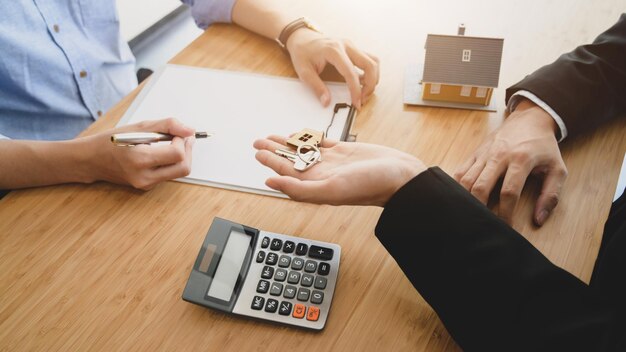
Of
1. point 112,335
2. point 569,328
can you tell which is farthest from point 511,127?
point 112,335

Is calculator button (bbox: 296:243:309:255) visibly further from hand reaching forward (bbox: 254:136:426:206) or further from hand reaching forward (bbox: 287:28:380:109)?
hand reaching forward (bbox: 287:28:380:109)

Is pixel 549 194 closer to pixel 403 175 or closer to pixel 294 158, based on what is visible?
pixel 403 175

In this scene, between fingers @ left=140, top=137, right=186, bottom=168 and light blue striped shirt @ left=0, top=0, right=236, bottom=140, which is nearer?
fingers @ left=140, top=137, right=186, bottom=168

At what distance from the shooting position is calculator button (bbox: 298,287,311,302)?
2.09ft

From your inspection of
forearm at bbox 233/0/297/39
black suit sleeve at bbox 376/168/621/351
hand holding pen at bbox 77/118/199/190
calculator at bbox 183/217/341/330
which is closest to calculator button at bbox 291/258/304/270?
calculator at bbox 183/217/341/330

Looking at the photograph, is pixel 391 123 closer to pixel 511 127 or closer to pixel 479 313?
pixel 511 127

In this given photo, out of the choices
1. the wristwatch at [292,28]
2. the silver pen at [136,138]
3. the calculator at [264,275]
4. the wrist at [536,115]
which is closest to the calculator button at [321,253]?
the calculator at [264,275]

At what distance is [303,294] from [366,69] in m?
0.53

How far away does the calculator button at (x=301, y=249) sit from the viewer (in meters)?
0.69

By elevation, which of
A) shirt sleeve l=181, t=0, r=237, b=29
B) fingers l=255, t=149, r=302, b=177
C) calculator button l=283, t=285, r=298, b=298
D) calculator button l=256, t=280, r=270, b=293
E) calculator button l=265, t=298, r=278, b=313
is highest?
shirt sleeve l=181, t=0, r=237, b=29

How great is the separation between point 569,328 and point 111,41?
135cm

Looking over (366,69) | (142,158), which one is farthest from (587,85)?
(142,158)

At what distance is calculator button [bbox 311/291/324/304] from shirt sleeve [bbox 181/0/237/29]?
0.81 metres

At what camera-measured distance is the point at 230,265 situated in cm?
68
